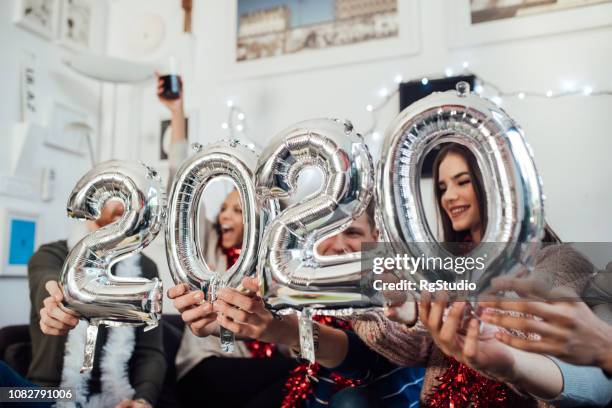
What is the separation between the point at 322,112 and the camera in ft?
6.36

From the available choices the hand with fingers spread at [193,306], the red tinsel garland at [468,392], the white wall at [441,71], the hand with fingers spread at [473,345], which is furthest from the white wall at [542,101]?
the hand with fingers spread at [193,306]

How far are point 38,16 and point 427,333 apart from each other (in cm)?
196

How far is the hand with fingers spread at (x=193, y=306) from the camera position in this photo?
0.68 metres

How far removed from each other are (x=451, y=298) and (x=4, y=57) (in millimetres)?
1935

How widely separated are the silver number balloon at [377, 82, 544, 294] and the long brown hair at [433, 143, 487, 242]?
0.52 m

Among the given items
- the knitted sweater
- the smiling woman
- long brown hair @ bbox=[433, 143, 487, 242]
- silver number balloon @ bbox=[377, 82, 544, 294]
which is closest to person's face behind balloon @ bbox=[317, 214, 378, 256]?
long brown hair @ bbox=[433, 143, 487, 242]

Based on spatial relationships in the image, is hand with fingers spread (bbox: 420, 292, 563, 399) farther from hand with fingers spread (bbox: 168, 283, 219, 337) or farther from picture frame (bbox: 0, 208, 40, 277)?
picture frame (bbox: 0, 208, 40, 277)

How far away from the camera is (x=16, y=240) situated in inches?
74.2

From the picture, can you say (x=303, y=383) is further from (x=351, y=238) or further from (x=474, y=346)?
(x=474, y=346)

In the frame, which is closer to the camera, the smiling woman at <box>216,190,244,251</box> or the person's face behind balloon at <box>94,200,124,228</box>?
the person's face behind balloon at <box>94,200,124,228</box>

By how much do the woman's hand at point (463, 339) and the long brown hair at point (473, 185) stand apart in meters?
0.52

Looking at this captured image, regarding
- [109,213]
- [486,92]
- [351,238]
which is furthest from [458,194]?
[109,213]

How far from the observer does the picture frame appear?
183cm

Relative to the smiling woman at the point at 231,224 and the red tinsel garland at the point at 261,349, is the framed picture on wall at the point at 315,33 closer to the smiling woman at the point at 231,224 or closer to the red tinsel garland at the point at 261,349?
the smiling woman at the point at 231,224
